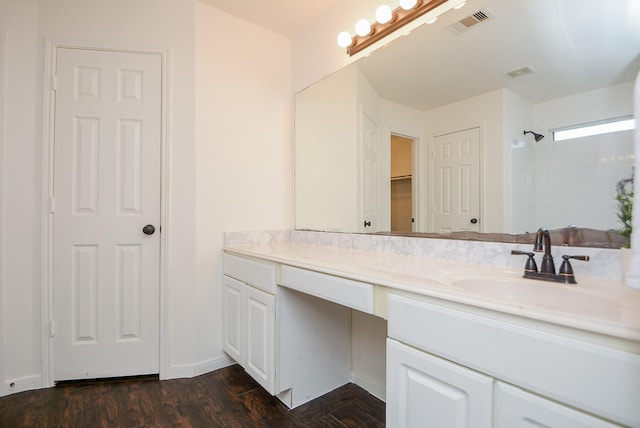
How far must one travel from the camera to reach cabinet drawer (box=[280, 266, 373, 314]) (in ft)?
3.57

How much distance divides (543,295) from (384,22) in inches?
57.3

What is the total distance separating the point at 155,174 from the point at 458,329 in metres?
1.83

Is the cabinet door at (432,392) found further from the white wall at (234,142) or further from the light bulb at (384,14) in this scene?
the light bulb at (384,14)

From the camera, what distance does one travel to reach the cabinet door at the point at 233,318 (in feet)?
6.05

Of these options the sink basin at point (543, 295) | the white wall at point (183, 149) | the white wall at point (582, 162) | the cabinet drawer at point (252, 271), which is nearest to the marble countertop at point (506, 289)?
the sink basin at point (543, 295)

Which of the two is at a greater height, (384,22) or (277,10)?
(277,10)

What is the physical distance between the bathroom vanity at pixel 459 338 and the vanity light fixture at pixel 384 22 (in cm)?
109

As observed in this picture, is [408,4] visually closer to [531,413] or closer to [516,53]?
[516,53]

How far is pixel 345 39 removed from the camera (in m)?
1.85

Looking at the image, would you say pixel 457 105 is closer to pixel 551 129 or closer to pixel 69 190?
pixel 551 129

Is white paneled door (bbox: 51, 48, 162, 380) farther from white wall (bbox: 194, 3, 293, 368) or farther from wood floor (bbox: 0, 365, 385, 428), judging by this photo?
white wall (bbox: 194, 3, 293, 368)

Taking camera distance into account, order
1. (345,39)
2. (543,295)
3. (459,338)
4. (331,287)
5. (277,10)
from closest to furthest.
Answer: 1. (459,338)
2. (543,295)
3. (331,287)
4. (345,39)
5. (277,10)

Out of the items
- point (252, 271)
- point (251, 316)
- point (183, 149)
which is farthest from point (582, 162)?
point (183, 149)

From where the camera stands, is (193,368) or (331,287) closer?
(331,287)
